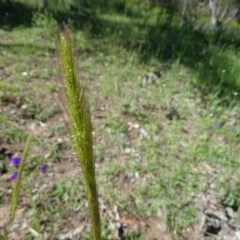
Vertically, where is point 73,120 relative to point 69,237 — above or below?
above

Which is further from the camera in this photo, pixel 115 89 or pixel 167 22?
pixel 167 22

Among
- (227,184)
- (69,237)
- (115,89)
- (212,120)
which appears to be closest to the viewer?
(69,237)

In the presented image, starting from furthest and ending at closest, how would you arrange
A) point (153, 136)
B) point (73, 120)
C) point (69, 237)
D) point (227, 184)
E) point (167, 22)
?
point (167, 22) → point (153, 136) → point (227, 184) → point (69, 237) → point (73, 120)

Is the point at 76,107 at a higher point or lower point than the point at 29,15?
higher

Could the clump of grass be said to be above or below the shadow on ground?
above

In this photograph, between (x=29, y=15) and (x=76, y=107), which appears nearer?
(x=76, y=107)

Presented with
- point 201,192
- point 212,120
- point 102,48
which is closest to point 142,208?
point 201,192

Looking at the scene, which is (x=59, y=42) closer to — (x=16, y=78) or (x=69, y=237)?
(x=69, y=237)

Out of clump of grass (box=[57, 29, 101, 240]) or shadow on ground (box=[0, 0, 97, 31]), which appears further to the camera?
shadow on ground (box=[0, 0, 97, 31])

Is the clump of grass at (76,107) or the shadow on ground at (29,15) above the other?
the clump of grass at (76,107)

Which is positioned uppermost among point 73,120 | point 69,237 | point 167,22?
point 73,120

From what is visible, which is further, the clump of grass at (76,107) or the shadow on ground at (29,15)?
the shadow on ground at (29,15)
